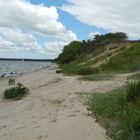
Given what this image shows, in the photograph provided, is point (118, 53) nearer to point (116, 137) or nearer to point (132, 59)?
point (132, 59)

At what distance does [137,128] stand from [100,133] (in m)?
1.13

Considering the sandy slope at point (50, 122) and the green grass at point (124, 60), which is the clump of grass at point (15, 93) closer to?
the sandy slope at point (50, 122)

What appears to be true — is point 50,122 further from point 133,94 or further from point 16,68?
point 16,68

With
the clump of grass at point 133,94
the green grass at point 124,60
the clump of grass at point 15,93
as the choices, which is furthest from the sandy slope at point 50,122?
the green grass at point 124,60

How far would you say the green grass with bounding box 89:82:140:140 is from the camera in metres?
8.22

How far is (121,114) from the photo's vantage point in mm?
9938

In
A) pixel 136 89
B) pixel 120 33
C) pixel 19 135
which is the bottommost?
pixel 19 135

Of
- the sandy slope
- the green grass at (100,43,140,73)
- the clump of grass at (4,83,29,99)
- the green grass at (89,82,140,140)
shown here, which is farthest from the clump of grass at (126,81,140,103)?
the green grass at (100,43,140,73)

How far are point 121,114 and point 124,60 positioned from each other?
3009cm

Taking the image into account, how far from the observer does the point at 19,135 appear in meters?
9.59

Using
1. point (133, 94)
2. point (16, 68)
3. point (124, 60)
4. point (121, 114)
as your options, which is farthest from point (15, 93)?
point (16, 68)

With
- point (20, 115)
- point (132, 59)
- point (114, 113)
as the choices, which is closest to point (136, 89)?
point (114, 113)

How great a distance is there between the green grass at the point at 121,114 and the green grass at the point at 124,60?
924 inches

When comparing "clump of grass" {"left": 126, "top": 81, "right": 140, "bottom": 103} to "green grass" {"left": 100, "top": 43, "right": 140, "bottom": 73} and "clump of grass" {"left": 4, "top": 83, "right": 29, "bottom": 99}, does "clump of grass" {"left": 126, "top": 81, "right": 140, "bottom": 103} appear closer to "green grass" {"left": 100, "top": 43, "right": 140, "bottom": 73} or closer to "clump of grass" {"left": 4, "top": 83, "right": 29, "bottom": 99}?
"clump of grass" {"left": 4, "top": 83, "right": 29, "bottom": 99}
